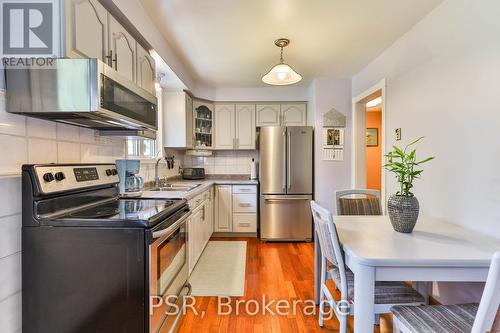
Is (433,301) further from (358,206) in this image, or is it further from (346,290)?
(346,290)

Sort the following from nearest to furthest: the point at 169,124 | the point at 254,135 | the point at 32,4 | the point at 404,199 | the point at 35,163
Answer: the point at 32,4
the point at 35,163
the point at 404,199
the point at 169,124
the point at 254,135

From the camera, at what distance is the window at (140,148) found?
2.45 metres

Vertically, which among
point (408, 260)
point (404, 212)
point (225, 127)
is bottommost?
point (408, 260)

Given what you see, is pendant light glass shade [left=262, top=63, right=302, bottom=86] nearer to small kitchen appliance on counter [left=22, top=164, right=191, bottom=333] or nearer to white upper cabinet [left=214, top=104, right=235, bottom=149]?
small kitchen appliance on counter [left=22, top=164, right=191, bottom=333]

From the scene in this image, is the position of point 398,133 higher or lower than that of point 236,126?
lower

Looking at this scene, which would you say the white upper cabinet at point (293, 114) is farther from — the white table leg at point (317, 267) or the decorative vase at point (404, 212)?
the decorative vase at point (404, 212)

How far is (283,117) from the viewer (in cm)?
420

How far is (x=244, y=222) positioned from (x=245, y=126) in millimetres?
1544

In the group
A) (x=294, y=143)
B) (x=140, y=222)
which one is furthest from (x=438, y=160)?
(x=140, y=222)

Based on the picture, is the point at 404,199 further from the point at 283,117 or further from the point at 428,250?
the point at 283,117

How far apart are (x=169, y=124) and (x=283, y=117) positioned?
5.91 ft

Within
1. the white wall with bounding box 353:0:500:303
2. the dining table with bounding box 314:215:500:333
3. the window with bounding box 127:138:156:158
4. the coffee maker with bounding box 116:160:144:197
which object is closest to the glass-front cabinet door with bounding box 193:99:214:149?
the window with bounding box 127:138:156:158

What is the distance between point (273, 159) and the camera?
3.70 metres

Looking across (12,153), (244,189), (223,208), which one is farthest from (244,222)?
(12,153)
